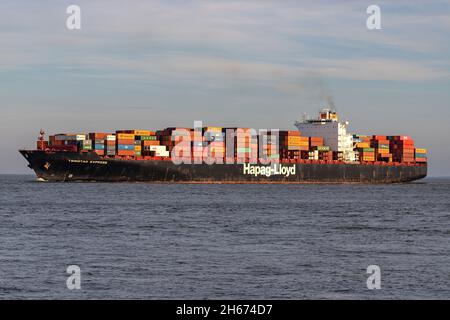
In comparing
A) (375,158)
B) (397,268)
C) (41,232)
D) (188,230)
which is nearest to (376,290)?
(397,268)

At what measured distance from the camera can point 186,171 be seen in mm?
103688

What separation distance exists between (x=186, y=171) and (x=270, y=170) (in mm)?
15237

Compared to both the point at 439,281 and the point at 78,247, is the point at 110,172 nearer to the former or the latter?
the point at 78,247

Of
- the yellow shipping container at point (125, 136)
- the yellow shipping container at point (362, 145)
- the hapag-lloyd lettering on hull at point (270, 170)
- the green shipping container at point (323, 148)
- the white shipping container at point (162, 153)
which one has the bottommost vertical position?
the hapag-lloyd lettering on hull at point (270, 170)

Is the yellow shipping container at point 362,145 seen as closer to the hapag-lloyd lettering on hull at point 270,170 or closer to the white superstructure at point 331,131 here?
the white superstructure at point 331,131

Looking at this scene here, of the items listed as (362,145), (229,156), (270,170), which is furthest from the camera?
(362,145)

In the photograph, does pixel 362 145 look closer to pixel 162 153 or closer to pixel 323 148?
pixel 323 148

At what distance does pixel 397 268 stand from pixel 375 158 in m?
101

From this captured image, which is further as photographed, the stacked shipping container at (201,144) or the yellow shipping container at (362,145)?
the yellow shipping container at (362,145)

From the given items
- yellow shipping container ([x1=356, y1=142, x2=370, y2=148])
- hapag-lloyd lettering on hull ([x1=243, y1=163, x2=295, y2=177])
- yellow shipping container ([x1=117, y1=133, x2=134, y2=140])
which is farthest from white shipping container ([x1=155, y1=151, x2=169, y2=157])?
yellow shipping container ([x1=356, y1=142, x2=370, y2=148])

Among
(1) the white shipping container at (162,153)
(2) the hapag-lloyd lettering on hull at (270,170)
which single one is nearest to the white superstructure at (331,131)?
(2) the hapag-lloyd lettering on hull at (270,170)

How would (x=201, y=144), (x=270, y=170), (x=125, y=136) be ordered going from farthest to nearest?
1. (x=270, y=170)
2. (x=201, y=144)
3. (x=125, y=136)

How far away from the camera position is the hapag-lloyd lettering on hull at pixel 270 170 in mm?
109562

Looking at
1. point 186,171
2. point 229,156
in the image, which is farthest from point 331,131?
point 186,171
